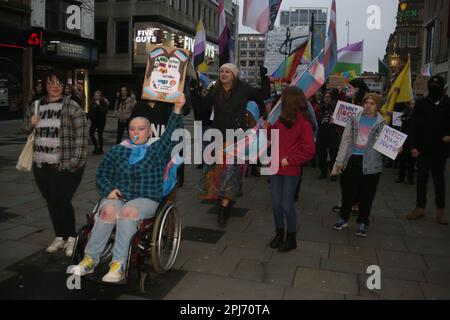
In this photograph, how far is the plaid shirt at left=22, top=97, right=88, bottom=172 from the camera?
4.52 m

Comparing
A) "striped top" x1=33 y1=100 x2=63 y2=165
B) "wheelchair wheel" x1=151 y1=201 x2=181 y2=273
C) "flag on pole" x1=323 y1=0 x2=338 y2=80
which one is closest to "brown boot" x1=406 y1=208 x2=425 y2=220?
"flag on pole" x1=323 y1=0 x2=338 y2=80

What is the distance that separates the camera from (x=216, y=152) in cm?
603

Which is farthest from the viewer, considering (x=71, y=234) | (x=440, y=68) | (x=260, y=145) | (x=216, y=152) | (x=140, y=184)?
(x=440, y=68)

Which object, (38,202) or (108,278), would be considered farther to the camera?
(38,202)

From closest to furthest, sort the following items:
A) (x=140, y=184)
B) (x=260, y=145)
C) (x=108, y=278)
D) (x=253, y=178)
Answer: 1. (x=108, y=278)
2. (x=140, y=184)
3. (x=260, y=145)
4. (x=253, y=178)

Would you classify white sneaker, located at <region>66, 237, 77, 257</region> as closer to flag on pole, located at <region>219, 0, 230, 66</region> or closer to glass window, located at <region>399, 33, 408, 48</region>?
flag on pole, located at <region>219, 0, 230, 66</region>

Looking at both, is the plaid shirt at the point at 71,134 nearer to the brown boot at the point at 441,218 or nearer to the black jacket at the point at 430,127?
the black jacket at the point at 430,127

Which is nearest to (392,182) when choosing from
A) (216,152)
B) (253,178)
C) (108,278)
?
(253,178)

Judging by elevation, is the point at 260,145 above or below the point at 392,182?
above

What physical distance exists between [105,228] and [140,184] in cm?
A: 51

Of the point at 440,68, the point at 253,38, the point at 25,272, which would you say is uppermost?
the point at 253,38

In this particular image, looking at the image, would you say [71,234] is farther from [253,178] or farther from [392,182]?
[392,182]

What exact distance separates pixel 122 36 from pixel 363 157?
110ft

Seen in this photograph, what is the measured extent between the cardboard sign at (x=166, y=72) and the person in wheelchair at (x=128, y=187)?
0.21 m
